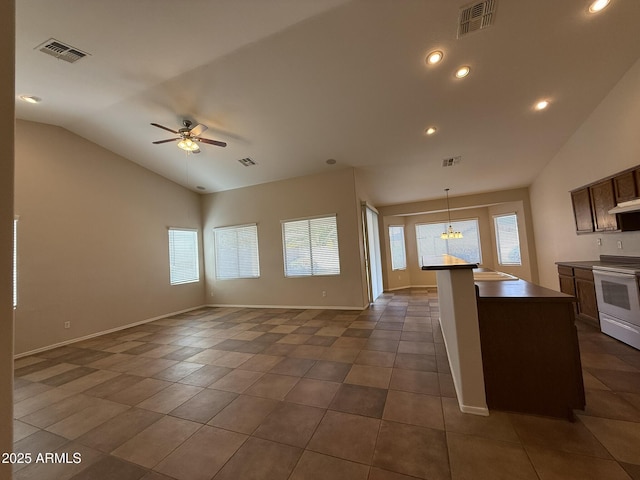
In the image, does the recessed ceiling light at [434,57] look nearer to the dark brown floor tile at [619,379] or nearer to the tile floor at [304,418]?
the tile floor at [304,418]

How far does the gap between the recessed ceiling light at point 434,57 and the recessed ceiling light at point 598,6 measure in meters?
1.39

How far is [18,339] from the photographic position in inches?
156

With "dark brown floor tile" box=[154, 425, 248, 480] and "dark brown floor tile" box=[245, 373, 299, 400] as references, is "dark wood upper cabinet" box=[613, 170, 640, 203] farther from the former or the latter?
"dark brown floor tile" box=[154, 425, 248, 480]

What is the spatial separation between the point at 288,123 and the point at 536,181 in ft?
21.3

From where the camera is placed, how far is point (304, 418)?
207 centimetres

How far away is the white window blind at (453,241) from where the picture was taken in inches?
329

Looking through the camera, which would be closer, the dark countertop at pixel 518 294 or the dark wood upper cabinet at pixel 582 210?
the dark countertop at pixel 518 294

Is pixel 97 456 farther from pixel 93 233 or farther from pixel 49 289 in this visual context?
pixel 93 233

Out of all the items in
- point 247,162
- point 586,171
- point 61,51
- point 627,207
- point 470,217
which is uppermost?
point 61,51

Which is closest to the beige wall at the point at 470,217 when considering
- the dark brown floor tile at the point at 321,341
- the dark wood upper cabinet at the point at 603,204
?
the dark wood upper cabinet at the point at 603,204

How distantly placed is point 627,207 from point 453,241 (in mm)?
5388

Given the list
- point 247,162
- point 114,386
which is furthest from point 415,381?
point 247,162

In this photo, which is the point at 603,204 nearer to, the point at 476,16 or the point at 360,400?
the point at 476,16

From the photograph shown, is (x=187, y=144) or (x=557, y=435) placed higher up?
(x=187, y=144)
